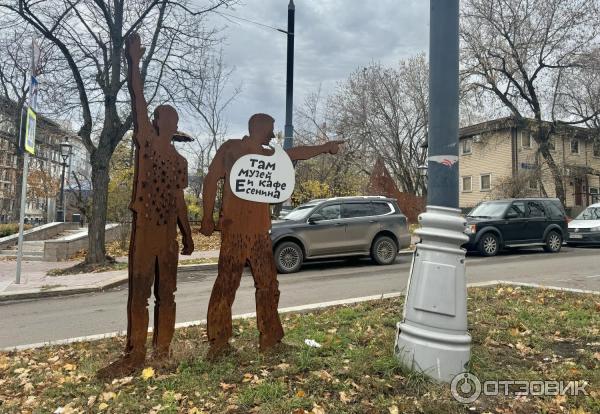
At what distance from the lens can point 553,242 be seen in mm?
15875

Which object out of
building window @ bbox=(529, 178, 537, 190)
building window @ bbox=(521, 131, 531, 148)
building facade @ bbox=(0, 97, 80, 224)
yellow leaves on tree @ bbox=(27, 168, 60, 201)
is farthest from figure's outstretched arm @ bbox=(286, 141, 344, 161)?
yellow leaves on tree @ bbox=(27, 168, 60, 201)

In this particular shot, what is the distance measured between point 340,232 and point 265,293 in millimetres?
7999

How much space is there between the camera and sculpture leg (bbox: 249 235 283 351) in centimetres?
436

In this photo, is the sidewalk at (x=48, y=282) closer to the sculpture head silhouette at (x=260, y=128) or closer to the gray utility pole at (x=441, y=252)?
the sculpture head silhouette at (x=260, y=128)

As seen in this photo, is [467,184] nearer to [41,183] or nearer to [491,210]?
[491,210]

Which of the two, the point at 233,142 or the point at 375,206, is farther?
the point at 375,206

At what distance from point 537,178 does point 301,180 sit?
1491cm

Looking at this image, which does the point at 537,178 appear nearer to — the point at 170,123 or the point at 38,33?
the point at 38,33

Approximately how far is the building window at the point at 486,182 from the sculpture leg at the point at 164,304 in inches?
1414

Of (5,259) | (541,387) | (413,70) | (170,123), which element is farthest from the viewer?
(413,70)

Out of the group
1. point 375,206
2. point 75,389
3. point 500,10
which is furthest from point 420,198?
point 75,389

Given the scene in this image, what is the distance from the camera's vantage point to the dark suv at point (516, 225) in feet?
48.3

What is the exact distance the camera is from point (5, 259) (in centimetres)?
1706

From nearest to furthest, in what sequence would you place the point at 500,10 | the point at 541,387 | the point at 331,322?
the point at 541,387 → the point at 331,322 → the point at 500,10
